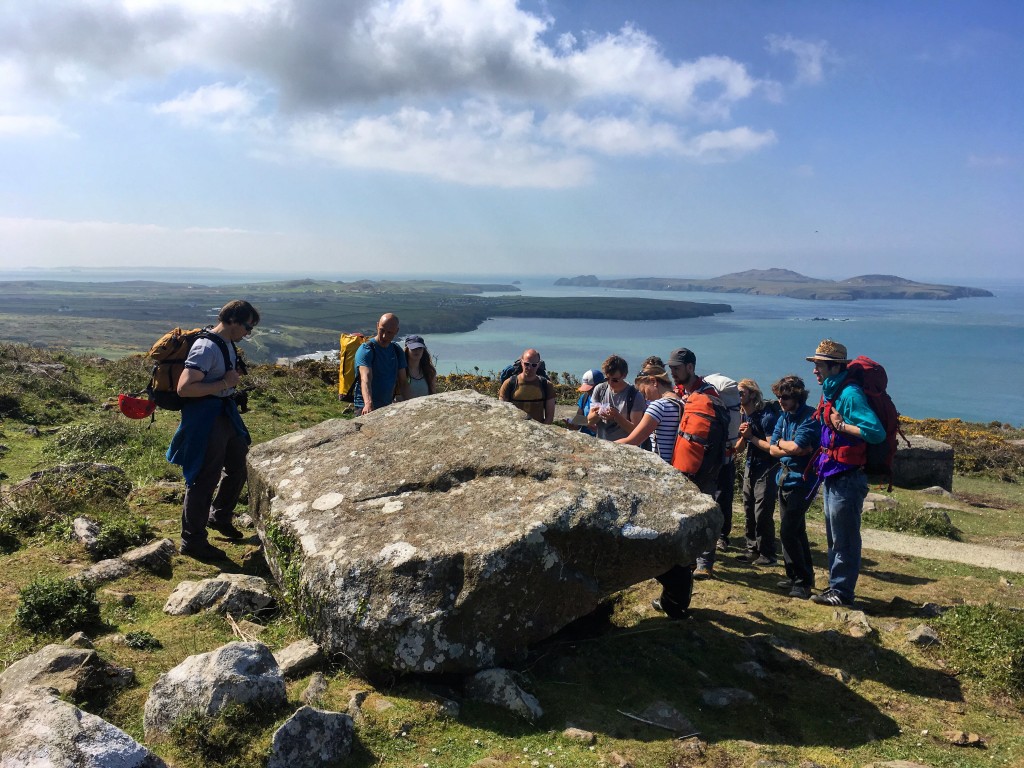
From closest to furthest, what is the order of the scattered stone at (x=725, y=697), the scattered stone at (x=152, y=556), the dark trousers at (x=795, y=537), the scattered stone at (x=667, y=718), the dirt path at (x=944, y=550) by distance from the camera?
the scattered stone at (x=667, y=718), the scattered stone at (x=725, y=697), the scattered stone at (x=152, y=556), the dark trousers at (x=795, y=537), the dirt path at (x=944, y=550)

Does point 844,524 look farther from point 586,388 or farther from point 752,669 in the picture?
point 586,388

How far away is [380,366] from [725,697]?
544 cm

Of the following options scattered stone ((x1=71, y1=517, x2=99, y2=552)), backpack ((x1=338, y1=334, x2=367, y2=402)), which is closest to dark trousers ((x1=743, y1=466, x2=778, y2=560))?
backpack ((x1=338, y1=334, x2=367, y2=402))

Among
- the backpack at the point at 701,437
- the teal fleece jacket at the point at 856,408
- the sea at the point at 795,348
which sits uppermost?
the teal fleece jacket at the point at 856,408

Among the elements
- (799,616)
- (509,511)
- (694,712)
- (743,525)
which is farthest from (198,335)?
(743,525)

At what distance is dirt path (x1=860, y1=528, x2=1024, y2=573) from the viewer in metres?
9.97

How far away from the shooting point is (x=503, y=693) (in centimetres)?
425

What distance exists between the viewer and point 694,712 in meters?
4.55

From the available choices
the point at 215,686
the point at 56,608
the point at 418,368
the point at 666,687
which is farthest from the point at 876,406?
the point at 56,608

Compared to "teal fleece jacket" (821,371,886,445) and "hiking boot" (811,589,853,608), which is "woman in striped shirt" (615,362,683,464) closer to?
"teal fleece jacket" (821,371,886,445)

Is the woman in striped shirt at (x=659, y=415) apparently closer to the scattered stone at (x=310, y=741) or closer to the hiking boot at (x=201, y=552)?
the scattered stone at (x=310, y=741)

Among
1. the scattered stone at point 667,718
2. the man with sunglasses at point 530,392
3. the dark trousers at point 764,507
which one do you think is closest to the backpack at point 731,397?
the dark trousers at point 764,507

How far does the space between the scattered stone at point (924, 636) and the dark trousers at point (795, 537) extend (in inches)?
57.0

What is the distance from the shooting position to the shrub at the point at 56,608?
190 inches
